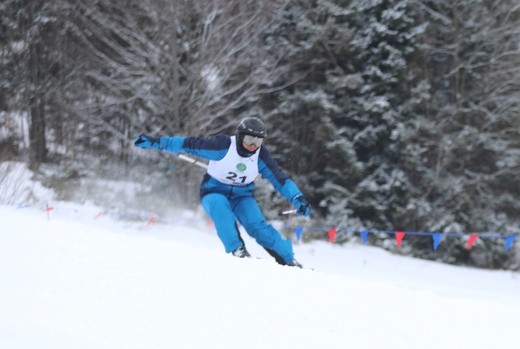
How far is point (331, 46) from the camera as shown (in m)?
14.6

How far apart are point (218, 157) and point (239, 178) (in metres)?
0.30

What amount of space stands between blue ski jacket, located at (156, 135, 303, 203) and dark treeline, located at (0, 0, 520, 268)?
23.4ft

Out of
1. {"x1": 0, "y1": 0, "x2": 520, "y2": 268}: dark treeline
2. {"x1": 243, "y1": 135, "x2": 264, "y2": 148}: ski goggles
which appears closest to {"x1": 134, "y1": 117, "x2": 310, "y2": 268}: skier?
{"x1": 243, "y1": 135, "x2": 264, "y2": 148}: ski goggles

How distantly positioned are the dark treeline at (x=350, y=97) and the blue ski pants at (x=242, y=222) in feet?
24.1

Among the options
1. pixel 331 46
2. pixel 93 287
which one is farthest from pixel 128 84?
pixel 93 287

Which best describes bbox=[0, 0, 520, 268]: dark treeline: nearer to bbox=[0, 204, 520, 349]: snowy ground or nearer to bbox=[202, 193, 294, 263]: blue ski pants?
bbox=[202, 193, 294, 263]: blue ski pants

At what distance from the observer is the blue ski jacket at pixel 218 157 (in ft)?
18.2

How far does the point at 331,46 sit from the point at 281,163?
3453 millimetres

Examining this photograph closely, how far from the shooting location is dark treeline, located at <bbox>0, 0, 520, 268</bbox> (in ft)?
44.5

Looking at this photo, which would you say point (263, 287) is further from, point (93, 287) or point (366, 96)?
point (366, 96)

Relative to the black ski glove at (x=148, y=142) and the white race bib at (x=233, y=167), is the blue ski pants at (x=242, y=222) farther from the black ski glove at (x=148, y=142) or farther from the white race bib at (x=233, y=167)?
the black ski glove at (x=148, y=142)

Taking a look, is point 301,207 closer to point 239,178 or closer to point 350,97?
point 239,178

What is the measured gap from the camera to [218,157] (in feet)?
18.3

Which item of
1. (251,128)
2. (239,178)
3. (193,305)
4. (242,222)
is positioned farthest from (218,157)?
(193,305)
